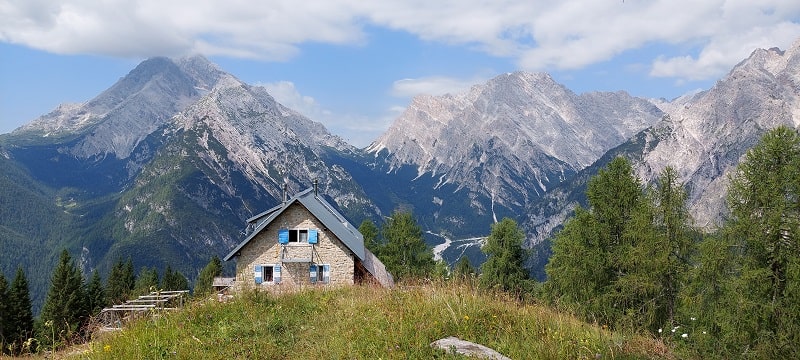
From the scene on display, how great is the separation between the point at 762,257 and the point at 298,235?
1242 inches

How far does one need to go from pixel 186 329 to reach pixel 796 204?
23254 mm

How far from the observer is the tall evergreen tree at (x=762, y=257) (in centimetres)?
2066

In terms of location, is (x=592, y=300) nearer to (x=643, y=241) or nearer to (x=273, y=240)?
(x=643, y=241)

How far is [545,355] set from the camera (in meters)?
8.66

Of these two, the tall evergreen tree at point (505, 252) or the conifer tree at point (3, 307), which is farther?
the conifer tree at point (3, 307)

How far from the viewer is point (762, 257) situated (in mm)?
21703

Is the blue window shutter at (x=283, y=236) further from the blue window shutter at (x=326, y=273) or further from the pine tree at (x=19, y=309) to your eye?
the pine tree at (x=19, y=309)

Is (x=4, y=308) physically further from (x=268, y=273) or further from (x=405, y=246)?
(x=405, y=246)

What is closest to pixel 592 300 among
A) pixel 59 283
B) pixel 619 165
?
pixel 619 165

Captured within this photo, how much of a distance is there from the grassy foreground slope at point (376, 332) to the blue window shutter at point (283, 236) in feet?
96.0

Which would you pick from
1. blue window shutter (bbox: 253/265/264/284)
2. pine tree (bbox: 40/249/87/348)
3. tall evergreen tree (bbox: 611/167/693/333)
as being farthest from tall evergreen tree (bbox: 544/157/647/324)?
pine tree (bbox: 40/249/87/348)

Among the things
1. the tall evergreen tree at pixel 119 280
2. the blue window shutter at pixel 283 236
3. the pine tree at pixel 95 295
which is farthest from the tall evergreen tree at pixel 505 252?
the tall evergreen tree at pixel 119 280

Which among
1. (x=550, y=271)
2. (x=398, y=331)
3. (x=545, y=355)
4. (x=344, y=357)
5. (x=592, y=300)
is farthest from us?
(x=550, y=271)

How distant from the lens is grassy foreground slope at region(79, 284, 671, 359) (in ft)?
30.5
